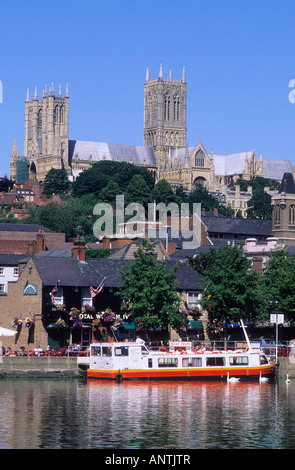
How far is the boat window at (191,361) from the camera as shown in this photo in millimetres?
76625

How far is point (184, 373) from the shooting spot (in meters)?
76.4

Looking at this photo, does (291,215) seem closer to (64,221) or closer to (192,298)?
(64,221)

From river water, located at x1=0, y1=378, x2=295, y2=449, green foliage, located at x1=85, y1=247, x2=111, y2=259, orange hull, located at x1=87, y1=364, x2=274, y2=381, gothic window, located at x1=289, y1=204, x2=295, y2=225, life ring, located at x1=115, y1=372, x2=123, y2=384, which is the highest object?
gothic window, located at x1=289, y1=204, x2=295, y2=225

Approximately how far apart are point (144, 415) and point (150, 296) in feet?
92.0

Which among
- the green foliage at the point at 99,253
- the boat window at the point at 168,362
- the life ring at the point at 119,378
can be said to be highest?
the green foliage at the point at 99,253

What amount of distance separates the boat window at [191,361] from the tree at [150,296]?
8643 mm

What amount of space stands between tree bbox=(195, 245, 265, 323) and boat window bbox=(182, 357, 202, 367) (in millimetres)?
12907

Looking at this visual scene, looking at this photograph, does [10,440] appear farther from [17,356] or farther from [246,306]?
[246,306]

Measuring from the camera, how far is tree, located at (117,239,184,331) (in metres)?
85.9

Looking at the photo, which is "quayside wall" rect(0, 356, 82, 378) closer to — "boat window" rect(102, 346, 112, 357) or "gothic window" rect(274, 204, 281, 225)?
"boat window" rect(102, 346, 112, 357)

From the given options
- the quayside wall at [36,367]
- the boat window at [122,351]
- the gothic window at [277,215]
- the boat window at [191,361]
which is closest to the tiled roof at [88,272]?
the quayside wall at [36,367]

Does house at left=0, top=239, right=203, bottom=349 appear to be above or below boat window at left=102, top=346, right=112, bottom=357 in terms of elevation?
above

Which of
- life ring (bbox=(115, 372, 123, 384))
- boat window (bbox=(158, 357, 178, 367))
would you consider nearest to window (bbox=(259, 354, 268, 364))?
boat window (bbox=(158, 357, 178, 367))

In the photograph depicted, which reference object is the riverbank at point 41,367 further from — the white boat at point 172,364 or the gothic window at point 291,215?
the gothic window at point 291,215
